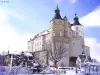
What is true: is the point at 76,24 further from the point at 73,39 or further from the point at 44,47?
the point at 44,47

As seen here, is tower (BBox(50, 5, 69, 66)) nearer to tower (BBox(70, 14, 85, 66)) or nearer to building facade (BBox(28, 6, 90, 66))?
building facade (BBox(28, 6, 90, 66))

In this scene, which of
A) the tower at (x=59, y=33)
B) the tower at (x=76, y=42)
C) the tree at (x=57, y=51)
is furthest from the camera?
the tower at (x=76, y=42)

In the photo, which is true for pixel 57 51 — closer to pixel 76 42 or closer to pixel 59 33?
pixel 59 33

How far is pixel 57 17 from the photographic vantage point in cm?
2016

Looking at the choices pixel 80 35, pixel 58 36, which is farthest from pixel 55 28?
pixel 80 35

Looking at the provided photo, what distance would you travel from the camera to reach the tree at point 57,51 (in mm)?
18081

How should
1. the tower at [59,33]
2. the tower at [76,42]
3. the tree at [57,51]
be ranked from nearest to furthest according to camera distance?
the tree at [57,51]
the tower at [59,33]
the tower at [76,42]

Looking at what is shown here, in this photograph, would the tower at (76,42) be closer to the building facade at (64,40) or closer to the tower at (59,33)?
the building facade at (64,40)

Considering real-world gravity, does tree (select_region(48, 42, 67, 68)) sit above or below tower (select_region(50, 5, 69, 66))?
below

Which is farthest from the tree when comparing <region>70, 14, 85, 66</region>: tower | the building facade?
<region>70, 14, 85, 66</region>: tower

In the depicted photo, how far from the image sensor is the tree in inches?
712

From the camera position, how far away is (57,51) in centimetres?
1886

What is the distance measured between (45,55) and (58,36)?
2389 mm

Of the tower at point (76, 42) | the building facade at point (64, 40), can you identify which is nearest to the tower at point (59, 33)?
the building facade at point (64, 40)
